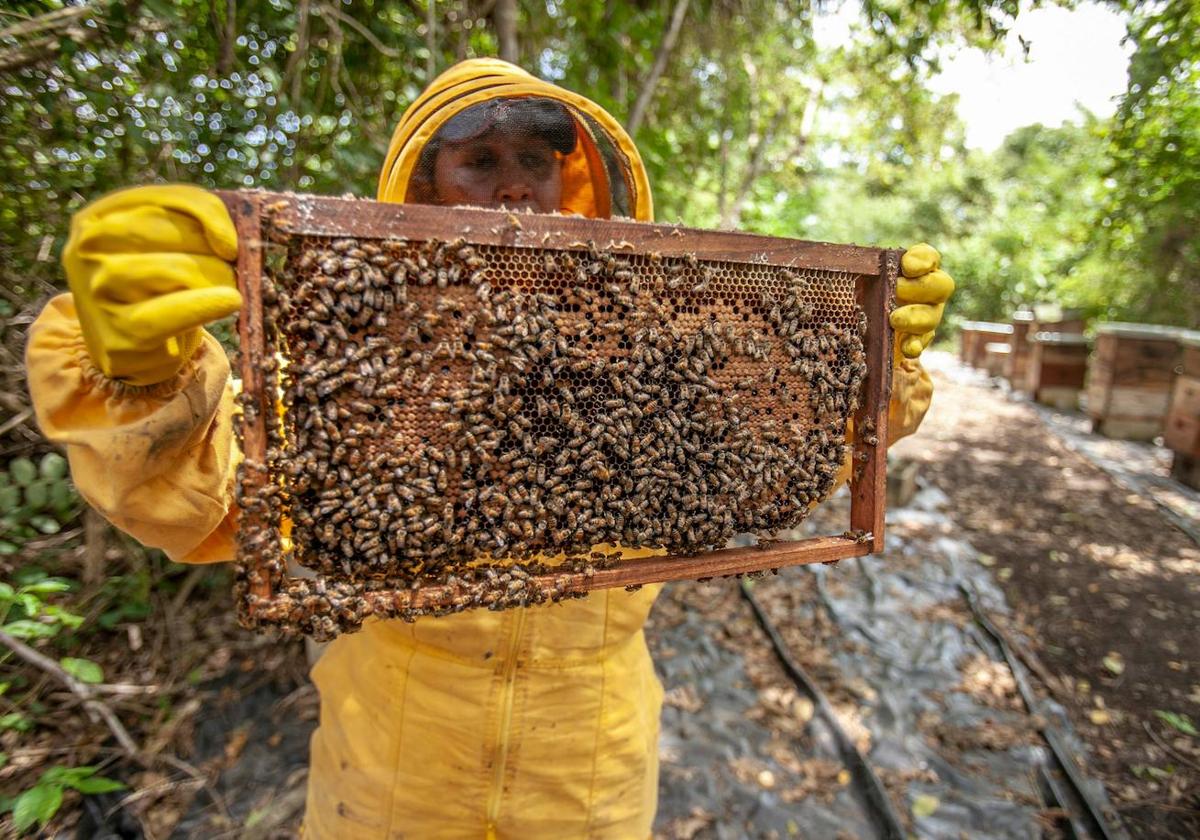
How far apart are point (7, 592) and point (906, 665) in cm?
565

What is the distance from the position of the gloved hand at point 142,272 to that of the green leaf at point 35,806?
7.81 ft

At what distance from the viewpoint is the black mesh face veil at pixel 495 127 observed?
2127mm

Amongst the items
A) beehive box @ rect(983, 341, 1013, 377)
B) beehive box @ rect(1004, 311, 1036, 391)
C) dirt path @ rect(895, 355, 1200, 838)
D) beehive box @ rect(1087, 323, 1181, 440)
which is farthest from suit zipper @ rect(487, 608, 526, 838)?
beehive box @ rect(983, 341, 1013, 377)

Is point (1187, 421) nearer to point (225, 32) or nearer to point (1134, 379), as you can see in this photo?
point (1134, 379)

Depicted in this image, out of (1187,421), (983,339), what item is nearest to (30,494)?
(1187,421)

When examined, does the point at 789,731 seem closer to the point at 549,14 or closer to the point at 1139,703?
the point at 1139,703

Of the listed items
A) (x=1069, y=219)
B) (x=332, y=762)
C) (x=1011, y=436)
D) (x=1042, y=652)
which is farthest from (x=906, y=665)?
(x=1069, y=219)

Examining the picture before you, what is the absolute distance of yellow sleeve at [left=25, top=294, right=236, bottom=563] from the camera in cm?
139

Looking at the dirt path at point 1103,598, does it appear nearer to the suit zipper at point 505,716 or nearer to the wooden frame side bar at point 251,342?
the suit zipper at point 505,716

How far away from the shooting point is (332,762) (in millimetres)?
2158

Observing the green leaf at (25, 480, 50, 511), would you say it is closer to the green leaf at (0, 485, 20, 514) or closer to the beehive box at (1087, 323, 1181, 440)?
the green leaf at (0, 485, 20, 514)

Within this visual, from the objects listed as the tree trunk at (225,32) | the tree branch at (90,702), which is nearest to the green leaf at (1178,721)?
the tree branch at (90,702)

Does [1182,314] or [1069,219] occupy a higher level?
[1069,219]

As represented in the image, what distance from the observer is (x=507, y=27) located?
4754 mm
